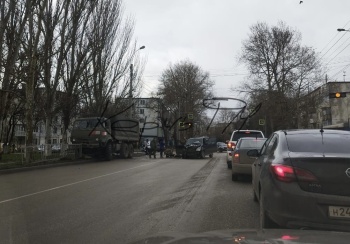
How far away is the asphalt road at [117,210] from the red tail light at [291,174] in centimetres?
153

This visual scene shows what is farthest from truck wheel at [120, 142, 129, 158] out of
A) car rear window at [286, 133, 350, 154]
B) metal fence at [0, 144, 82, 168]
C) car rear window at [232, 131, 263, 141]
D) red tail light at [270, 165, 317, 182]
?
red tail light at [270, 165, 317, 182]

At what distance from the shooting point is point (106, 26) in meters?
28.8

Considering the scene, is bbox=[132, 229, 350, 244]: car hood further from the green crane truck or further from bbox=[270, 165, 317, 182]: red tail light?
the green crane truck

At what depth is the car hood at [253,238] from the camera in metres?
3.15

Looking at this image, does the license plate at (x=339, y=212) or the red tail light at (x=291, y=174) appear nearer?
the license plate at (x=339, y=212)

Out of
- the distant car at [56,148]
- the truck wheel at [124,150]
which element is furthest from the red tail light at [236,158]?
the truck wheel at [124,150]

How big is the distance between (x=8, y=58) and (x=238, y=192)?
15915 mm

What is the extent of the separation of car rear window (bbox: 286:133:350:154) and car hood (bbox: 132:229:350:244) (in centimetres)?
208

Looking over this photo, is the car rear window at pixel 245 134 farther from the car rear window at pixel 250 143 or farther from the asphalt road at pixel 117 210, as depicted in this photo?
the asphalt road at pixel 117 210

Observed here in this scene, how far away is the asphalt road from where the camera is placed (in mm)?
6031

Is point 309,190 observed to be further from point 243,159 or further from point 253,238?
point 243,159

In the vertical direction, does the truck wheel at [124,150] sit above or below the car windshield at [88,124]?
below

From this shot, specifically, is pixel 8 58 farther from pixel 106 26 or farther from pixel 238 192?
pixel 238 192

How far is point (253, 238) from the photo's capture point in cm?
326
